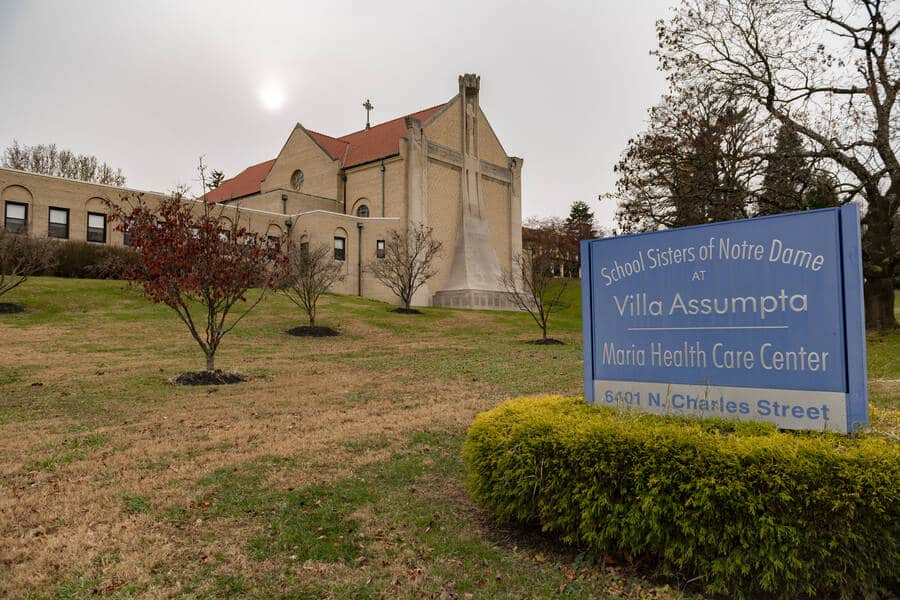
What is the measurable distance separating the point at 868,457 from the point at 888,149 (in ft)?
69.8

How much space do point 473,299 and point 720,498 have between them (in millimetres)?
39068

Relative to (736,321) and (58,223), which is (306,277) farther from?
(736,321)

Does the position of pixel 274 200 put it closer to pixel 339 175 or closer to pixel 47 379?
pixel 339 175

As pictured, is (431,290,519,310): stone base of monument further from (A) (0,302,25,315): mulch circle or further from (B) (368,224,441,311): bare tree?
(A) (0,302,25,315): mulch circle

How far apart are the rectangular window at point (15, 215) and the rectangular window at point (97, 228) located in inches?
115

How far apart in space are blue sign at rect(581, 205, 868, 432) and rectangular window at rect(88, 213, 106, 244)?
3383 centimetres

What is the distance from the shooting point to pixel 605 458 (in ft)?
12.3

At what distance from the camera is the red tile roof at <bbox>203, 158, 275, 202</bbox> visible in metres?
52.9

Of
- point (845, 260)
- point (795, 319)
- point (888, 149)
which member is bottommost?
point (795, 319)

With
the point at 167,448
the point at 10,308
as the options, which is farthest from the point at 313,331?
the point at 167,448

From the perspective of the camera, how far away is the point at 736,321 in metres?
4.20

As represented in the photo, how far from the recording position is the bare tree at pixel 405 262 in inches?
1318

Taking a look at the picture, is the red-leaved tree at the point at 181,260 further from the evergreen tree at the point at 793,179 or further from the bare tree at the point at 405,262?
the bare tree at the point at 405,262

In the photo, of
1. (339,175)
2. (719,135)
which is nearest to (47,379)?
(719,135)
